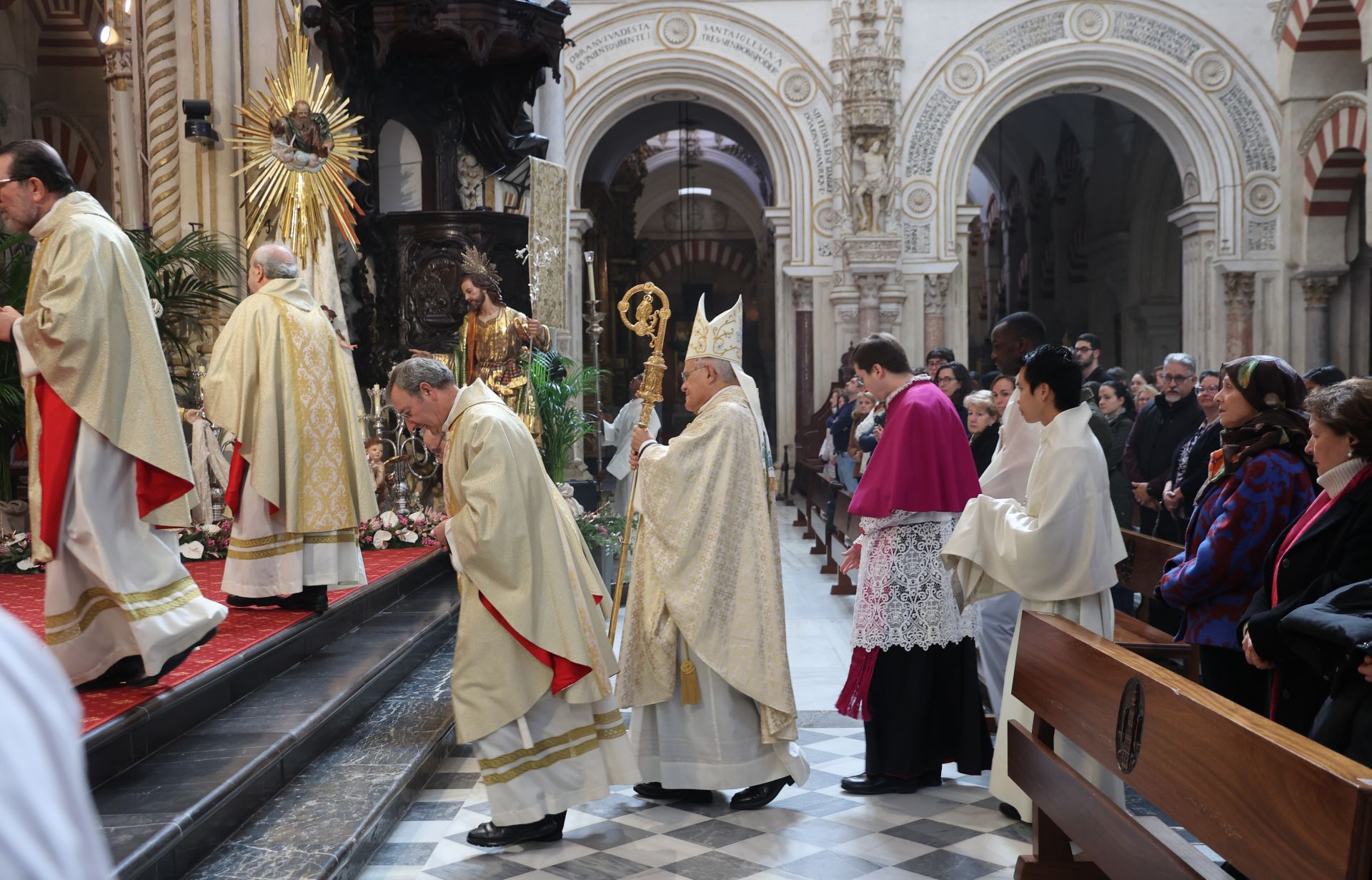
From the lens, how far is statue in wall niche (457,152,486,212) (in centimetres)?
1055

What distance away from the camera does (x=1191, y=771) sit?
242cm

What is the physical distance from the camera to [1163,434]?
23.8ft

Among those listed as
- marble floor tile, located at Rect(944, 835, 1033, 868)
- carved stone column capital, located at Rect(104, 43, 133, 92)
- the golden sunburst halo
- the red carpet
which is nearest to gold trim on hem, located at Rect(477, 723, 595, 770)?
the red carpet

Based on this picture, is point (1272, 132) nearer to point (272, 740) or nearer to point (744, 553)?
point (744, 553)

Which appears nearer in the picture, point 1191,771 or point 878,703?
point 1191,771

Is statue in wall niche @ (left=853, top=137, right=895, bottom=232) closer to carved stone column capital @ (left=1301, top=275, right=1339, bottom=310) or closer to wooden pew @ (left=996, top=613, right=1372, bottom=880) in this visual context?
carved stone column capital @ (left=1301, top=275, right=1339, bottom=310)

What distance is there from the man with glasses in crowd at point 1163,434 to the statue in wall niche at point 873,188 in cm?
898

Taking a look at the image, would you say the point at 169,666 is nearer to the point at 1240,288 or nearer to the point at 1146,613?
the point at 1146,613

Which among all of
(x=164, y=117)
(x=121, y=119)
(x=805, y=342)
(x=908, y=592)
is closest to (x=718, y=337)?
(x=908, y=592)

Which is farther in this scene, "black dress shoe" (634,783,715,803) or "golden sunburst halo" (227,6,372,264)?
"golden sunburst halo" (227,6,372,264)

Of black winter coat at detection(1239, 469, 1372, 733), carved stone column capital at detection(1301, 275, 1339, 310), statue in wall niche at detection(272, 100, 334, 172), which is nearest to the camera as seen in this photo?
black winter coat at detection(1239, 469, 1372, 733)

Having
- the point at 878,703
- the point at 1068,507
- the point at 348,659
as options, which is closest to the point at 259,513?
the point at 348,659

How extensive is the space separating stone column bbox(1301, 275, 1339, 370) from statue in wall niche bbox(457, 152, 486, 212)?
36.4 feet

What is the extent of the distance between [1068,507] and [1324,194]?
45.3 feet
